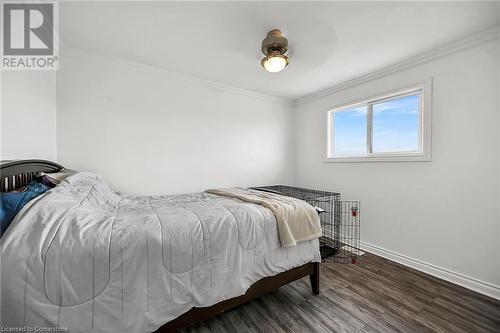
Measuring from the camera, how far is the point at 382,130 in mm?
2768

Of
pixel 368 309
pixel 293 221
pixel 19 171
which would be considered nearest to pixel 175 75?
pixel 19 171

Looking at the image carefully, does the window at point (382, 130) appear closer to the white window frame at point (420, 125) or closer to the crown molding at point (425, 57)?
the white window frame at point (420, 125)

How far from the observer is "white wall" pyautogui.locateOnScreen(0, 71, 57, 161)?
1383 mm

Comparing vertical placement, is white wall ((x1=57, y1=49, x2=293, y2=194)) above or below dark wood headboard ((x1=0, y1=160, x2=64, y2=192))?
above

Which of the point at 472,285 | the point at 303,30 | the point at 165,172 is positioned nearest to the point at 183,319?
the point at 165,172

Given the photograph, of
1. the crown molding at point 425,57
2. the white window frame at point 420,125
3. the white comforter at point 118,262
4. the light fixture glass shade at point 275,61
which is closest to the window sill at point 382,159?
the white window frame at point 420,125

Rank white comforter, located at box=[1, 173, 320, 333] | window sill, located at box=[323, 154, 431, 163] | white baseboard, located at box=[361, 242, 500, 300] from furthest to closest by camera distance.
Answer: window sill, located at box=[323, 154, 431, 163]
white baseboard, located at box=[361, 242, 500, 300]
white comforter, located at box=[1, 173, 320, 333]

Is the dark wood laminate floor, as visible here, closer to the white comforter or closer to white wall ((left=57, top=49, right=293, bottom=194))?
the white comforter

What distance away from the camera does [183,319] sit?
1263 mm

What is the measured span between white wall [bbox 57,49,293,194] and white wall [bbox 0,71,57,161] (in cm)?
14

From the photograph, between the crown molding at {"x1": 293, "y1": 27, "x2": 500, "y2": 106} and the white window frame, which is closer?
the crown molding at {"x1": 293, "y1": 27, "x2": 500, "y2": 106}

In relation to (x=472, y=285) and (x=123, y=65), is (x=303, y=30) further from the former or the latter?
(x=472, y=285)

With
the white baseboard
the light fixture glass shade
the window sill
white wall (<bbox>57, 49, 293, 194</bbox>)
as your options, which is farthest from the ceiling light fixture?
the white baseboard

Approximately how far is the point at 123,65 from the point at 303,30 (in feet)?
6.72
